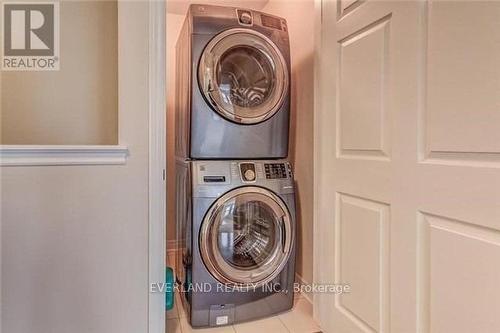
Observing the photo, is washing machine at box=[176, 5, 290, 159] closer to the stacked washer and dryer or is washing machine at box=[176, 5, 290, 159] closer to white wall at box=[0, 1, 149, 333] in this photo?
the stacked washer and dryer

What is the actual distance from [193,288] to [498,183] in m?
1.39

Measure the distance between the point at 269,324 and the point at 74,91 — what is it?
5.01 ft

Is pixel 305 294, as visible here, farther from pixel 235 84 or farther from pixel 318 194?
pixel 235 84

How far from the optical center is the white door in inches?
31.9

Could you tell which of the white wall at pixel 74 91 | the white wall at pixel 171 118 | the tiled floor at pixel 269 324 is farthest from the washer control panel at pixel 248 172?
the white wall at pixel 171 118

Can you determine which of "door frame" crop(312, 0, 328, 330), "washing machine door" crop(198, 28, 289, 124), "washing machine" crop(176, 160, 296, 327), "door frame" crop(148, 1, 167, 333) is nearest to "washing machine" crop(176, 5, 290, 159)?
"washing machine door" crop(198, 28, 289, 124)

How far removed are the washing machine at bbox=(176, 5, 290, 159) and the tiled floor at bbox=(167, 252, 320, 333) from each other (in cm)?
93

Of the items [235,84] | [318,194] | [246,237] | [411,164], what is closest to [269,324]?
[246,237]

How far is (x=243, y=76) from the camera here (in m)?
1.84

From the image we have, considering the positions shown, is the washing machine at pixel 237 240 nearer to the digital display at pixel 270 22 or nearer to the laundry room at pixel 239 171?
the laundry room at pixel 239 171

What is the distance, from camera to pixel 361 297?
1297mm

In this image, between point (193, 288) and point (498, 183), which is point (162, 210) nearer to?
point (193, 288)

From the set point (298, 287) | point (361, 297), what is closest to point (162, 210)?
point (361, 297)

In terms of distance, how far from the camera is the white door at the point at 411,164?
811 millimetres
